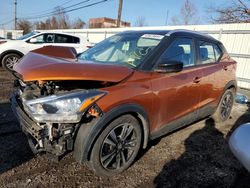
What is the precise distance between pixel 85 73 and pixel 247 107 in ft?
17.9

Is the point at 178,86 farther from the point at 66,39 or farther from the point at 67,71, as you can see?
the point at 66,39

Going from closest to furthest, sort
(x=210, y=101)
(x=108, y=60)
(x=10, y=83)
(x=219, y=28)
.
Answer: (x=108, y=60)
(x=210, y=101)
(x=10, y=83)
(x=219, y=28)

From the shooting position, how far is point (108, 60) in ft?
12.0

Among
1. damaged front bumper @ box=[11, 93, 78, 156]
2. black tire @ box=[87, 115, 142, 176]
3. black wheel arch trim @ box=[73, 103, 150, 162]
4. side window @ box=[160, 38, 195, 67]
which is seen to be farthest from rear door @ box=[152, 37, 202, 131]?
damaged front bumper @ box=[11, 93, 78, 156]

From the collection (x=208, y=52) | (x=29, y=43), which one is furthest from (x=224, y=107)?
(x=29, y=43)

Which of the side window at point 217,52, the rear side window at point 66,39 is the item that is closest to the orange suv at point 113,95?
the side window at point 217,52

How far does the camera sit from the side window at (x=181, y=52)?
138 inches

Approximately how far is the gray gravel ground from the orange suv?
244 mm

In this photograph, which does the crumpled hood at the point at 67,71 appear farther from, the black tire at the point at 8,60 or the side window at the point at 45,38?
the side window at the point at 45,38

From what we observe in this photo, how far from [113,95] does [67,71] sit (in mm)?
550

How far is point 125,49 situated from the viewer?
3762 millimetres

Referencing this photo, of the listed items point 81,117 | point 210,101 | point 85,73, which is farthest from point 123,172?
point 210,101

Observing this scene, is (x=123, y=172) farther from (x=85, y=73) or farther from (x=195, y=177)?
(x=85, y=73)

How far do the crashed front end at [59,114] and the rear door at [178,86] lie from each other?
94 centimetres
